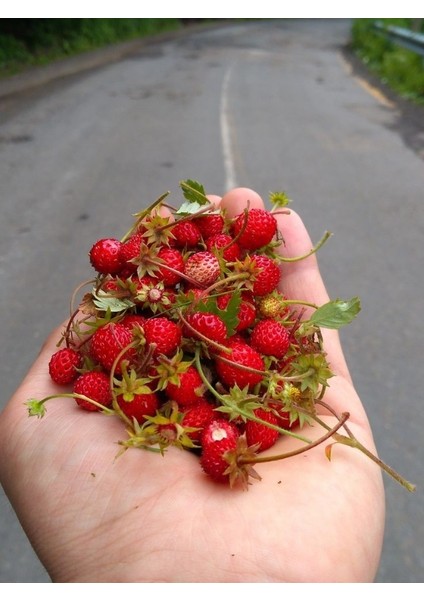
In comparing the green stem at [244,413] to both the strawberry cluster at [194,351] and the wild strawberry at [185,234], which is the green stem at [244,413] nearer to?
the strawberry cluster at [194,351]

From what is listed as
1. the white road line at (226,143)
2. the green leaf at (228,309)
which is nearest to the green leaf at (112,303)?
the green leaf at (228,309)

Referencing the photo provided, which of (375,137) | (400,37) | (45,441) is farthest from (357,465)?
(400,37)

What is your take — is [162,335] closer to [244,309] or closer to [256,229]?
[244,309]

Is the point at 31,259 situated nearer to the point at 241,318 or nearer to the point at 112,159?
the point at 112,159

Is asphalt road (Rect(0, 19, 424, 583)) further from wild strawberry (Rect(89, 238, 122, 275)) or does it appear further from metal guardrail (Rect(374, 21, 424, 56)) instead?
wild strawberry (Rect(89, 238, 122, 275))

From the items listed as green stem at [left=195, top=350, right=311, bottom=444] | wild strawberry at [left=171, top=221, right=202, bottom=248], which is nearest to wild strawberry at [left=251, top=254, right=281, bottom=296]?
wild strawberry at [left=171, top=221, right=202, bottom=248]

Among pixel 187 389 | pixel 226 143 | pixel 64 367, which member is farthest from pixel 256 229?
pixel 226 143

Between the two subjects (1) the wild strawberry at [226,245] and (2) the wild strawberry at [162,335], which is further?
(1) the wild strawberry at [226,245]

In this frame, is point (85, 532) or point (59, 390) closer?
point (85, 532)
